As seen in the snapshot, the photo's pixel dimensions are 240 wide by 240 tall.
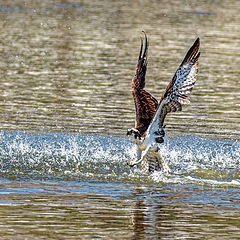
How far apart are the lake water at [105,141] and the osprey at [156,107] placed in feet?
0.99

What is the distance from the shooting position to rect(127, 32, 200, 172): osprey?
11922 millimetres

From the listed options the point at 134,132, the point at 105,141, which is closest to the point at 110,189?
the point at 134,132

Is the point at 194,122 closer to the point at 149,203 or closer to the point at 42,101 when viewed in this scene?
the point at 42,101

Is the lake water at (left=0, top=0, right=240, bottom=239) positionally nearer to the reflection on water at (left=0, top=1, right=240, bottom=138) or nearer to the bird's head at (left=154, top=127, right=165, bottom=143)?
the reflection on water at (left=0, top=1, right=240, bottom=138)

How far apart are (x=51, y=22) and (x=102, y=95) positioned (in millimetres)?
17938

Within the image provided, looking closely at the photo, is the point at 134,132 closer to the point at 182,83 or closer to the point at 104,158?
the point at 182,83

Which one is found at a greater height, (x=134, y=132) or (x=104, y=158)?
(x=134, y=132)

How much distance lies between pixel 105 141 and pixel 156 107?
2.52m

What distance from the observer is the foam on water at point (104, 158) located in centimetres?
1292

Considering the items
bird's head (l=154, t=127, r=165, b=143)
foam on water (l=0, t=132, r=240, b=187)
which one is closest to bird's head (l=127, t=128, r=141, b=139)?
bird's head (l=154, t=127, r=165, b=143)

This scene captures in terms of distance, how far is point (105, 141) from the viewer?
1533 cm

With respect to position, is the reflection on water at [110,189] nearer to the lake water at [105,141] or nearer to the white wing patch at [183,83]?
the lake water at [105,141]

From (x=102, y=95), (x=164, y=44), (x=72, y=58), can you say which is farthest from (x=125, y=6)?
(x=102, y=95)

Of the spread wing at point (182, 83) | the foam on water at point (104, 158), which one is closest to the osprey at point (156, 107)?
the spread wing at point (182, 83)
